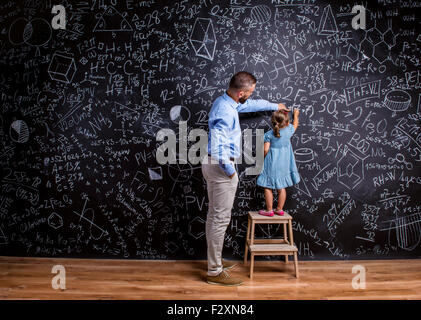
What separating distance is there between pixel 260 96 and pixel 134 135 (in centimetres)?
143

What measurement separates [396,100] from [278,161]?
149 cm

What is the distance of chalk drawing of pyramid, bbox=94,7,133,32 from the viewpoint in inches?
142

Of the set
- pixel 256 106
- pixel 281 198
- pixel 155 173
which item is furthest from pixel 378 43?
pixel 155 173

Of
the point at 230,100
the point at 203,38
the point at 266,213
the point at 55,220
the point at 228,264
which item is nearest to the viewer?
the point at 230,100

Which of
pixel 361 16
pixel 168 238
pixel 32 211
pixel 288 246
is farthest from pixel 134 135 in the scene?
pixel 361 16

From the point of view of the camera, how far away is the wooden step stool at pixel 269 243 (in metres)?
3.14

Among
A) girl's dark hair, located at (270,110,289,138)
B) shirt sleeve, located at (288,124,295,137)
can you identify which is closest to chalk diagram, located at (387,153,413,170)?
shirt sleeve, located at (288,124,295,137)

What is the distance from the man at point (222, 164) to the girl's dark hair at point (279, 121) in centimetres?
51

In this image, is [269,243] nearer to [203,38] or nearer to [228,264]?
[228,264]

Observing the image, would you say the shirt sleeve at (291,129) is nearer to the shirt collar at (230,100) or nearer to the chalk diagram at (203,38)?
the shirt collar at (230,100)

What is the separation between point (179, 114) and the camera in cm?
360

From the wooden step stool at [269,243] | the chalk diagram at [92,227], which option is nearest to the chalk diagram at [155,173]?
the chalk diagram at [92,227]

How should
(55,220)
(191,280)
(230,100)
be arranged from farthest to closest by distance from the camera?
(55,220) → (191,280) → (230,100)

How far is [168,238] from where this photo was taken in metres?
3.65
